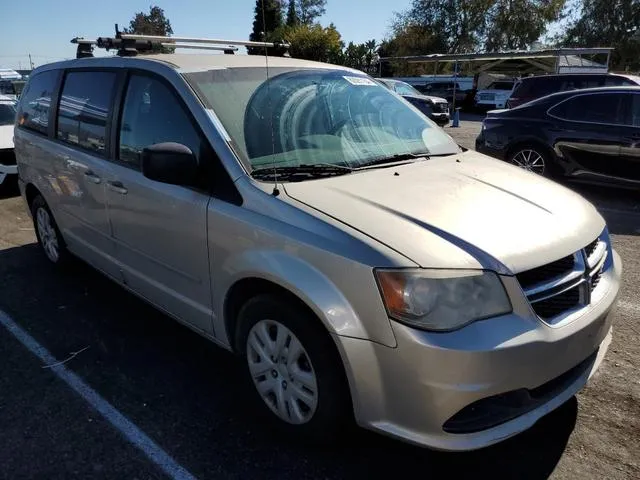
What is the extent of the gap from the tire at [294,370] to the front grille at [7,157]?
24.8ft

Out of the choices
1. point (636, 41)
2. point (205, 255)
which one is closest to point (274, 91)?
point (205, 255)

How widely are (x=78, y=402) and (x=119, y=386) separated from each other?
233mm

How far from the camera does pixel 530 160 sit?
26.7 feet

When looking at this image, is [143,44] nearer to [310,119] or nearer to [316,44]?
[310,119]

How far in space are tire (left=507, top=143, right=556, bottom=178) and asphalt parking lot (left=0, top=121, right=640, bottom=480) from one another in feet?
13.8

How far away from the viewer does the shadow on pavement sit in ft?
8.18

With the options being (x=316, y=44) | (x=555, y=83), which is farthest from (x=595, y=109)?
(x=316, y=44)

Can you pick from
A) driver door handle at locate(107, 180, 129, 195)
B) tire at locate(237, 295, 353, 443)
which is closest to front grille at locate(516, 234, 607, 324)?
tire at locate(237, 295, 353, 443)

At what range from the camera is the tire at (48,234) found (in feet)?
15.7

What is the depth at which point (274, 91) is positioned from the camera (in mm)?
3184

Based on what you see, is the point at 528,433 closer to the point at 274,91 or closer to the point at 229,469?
the point at 229,469

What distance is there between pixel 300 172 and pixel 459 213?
32.3 inches

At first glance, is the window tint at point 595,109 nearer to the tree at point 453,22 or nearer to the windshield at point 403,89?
the windshield at point 403,89

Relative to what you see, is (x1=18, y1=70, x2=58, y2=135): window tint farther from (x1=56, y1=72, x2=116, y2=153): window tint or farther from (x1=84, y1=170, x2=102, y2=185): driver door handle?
(x1=84, y1=170, x2=102, y2=185): driver door handle
